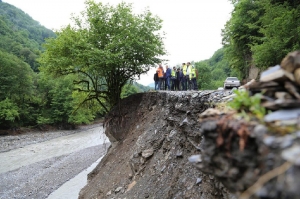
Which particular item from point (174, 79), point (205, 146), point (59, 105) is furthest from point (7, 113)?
point (205, 146)

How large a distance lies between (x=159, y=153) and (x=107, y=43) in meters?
9.39

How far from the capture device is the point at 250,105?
112 inches

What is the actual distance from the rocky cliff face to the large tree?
3.08 meters

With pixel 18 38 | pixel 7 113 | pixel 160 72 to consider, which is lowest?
pixel 7 113

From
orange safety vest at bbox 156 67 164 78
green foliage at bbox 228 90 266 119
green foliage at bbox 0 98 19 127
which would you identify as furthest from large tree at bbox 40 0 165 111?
green foliage at bbox 0 98 19 127

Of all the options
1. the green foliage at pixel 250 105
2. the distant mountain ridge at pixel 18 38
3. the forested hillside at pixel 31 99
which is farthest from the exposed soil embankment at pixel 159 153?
the distant mountain ridge at pixel 18 38

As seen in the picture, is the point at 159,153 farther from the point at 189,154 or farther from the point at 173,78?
the point at 173,78

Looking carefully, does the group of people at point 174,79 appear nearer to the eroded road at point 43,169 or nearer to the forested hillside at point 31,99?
the eroded road at point 43,169

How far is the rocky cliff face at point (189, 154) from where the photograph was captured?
2160 mm

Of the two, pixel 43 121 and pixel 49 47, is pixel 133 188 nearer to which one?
pixel 49 47

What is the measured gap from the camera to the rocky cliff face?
2.16 meters

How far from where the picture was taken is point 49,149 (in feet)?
109

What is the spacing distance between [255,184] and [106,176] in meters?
11.8

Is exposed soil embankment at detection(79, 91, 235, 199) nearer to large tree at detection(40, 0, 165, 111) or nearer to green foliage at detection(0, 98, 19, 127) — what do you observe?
large tree at detection(40, 0, 165, 111)
